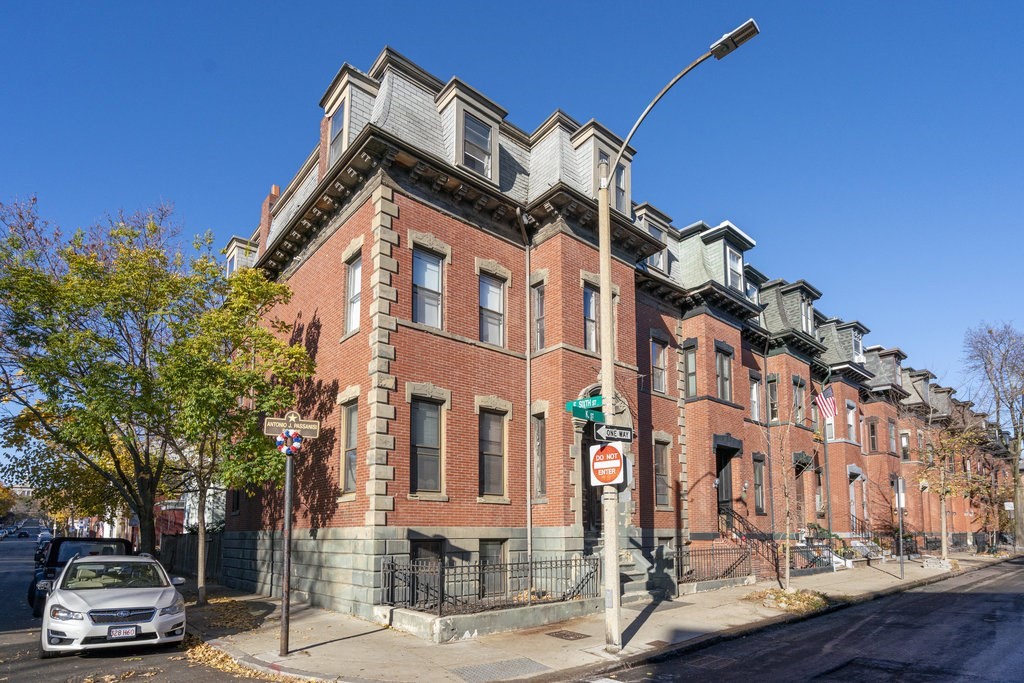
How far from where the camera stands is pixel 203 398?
14891 mm

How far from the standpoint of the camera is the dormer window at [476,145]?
18.0 m

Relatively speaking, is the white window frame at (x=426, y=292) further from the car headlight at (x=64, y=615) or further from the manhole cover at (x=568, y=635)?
the car headlight at (x=64, y=615)

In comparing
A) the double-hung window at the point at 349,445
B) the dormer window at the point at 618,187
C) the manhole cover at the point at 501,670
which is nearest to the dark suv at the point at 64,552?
the double-hung window at the point at 349,445

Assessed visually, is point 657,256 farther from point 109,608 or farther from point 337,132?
point 109,608

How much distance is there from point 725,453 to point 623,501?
8.56 meters

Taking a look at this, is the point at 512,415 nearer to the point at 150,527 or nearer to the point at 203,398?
the point at 203,398

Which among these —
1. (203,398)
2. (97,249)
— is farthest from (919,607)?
(97,249)

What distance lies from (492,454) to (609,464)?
639 centimetres

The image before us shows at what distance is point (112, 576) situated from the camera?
11719mm

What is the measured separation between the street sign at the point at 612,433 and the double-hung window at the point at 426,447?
5579 millimetres

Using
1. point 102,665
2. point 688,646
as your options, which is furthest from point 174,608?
point 688,646

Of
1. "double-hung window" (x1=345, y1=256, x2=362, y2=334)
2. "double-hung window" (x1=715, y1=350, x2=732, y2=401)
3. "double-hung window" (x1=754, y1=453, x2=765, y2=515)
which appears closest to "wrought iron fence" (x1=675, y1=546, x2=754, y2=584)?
"double-hung window" (x1=754, y1=453, x2=765, y2=515)

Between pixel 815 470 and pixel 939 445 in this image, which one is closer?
Result: pixel 815 470

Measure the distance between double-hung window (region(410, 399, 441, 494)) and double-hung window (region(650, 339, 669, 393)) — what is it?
9404 millimetres
